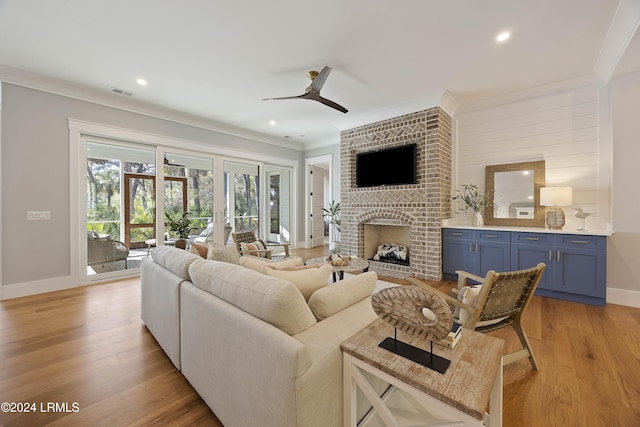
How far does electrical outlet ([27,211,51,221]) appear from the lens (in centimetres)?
349

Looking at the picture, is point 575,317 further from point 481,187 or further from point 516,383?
point 481,187

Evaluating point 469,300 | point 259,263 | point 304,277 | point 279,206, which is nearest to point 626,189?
point 469,300

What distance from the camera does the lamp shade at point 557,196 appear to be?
330 centimetres

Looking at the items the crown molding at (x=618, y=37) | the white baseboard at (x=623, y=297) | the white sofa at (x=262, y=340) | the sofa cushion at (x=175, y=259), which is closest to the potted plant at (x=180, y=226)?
the sofa cushion at (x=175, y=259)

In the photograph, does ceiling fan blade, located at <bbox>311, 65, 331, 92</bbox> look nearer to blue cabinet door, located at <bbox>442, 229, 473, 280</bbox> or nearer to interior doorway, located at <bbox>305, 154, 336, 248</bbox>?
blue cabinet door, located at <bbox>442, 229, 473, 280</bbox>

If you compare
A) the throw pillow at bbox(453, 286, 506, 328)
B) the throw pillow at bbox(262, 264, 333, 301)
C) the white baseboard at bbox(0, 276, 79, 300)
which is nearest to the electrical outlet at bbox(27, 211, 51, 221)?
the white baseboard at bbox(0, 276, 79, 300)

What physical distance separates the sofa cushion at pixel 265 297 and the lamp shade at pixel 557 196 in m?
3.73

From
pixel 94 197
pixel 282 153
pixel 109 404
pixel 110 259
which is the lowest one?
pixel 109 404

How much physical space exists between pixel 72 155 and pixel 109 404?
3748 millimetres

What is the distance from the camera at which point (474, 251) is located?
3936mm

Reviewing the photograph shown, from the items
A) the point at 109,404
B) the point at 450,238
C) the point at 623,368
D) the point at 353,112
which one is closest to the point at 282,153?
the point at 353,112

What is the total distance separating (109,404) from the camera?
161cm

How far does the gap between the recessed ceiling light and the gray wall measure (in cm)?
534

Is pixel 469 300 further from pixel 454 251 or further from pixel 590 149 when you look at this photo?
pixel 590 149
